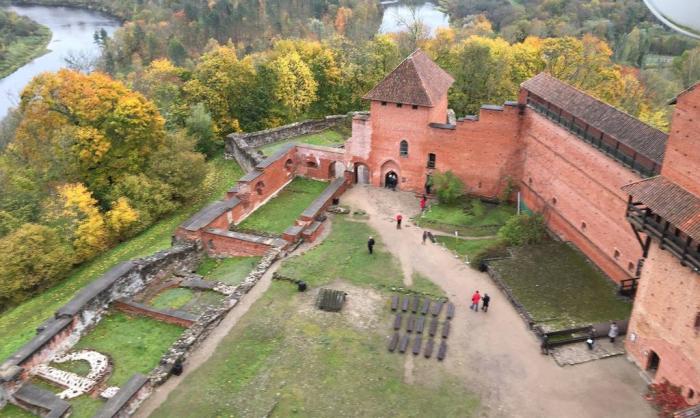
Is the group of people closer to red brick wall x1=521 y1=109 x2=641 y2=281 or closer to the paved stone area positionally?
the paved stone area

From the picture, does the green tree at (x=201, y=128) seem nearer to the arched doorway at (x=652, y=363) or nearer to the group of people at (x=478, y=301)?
the group of people at (x=478, y=301)

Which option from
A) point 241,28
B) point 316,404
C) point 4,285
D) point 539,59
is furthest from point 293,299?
point 241,28

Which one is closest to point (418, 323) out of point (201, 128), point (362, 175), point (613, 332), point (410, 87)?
point (613, 332)

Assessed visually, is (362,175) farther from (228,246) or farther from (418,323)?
(418,323)

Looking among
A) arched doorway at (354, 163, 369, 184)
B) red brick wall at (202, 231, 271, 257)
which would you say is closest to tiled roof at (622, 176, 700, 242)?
red brick wall at (202, 231, 271, 257)

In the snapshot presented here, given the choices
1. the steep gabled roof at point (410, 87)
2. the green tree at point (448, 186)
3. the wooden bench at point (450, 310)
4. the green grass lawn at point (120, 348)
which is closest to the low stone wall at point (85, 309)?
the green grass lawn at point (120, 348)

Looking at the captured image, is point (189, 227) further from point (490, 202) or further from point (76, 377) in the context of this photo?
point (490, 202)
